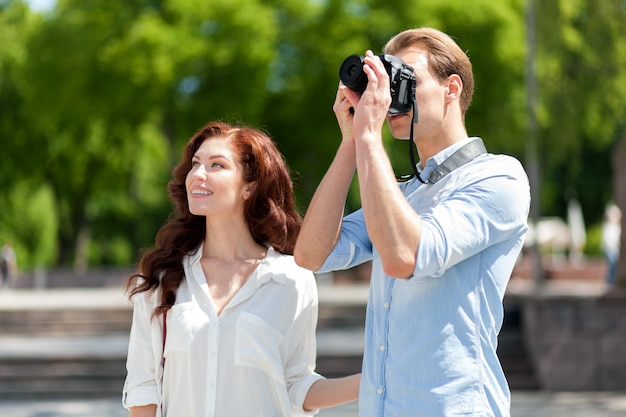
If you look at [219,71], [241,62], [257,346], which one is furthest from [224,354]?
[219,71]

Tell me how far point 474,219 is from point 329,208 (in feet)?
1.23

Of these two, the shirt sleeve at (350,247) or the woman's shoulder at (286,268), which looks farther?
the woman's shoulder at (286,268)

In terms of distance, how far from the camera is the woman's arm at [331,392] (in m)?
3.05

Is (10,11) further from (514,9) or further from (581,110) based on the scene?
(581,110)

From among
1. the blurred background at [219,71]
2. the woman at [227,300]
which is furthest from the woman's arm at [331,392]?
the blurred background at [219,71]

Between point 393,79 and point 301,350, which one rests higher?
point 393,79

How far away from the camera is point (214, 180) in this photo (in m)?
3.26

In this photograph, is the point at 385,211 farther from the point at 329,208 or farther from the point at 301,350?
the point at 301,350

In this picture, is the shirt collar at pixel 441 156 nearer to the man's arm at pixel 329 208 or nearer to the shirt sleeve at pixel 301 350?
the man's arm at pixel 329 208

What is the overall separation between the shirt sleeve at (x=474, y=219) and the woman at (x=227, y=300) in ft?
3.16

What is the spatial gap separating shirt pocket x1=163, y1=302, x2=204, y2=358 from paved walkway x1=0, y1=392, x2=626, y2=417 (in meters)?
6.21

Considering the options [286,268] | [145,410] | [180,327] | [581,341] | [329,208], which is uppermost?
[329,208]

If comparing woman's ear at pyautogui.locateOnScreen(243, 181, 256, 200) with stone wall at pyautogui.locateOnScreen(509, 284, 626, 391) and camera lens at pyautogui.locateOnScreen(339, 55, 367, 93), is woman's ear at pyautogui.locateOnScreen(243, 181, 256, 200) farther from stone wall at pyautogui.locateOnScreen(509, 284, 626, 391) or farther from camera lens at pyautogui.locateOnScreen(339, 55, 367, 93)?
stone wall at pyautogui.locateOnScreen(509, 284, 626, 391)

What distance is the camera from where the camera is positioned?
89.8 inches
